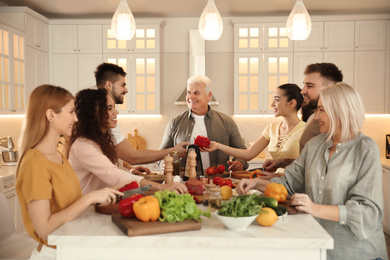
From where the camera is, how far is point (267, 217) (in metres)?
1.69

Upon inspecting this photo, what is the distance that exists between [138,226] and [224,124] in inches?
106

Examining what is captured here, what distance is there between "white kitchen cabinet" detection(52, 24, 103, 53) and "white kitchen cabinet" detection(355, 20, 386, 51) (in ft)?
12.3

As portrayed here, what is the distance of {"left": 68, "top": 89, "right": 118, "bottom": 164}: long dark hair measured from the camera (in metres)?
2.46

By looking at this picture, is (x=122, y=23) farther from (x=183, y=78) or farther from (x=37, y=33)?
(x=183, y=78)

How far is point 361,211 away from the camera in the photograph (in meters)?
1.89

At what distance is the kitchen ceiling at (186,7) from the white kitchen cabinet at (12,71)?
2.05 feet

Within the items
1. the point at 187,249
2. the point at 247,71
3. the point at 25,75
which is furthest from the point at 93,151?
the point at 247,71

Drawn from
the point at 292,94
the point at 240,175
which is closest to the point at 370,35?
the point at 292,94

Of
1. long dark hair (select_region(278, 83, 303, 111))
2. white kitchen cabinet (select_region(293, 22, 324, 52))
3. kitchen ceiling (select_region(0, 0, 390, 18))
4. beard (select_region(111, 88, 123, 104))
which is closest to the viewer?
long dark hair (select_region(278, 83, 303, 111))

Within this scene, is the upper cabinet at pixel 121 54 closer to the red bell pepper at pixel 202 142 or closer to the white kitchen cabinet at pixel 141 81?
the white kitchen cabinet at pixel 141 81

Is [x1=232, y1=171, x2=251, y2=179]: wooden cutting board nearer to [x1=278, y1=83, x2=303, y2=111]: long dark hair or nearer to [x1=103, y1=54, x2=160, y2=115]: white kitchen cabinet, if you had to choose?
[x1=278, y1=83, x2=303, y2=111]: long dark hair

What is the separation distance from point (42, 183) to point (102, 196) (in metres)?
0.28

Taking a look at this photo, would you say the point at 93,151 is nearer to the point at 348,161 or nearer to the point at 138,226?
the point at 138,226

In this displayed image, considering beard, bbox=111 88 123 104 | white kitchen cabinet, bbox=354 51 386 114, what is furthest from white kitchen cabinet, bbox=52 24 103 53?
white kitchen cabinet, bbox=354 51 386 114
